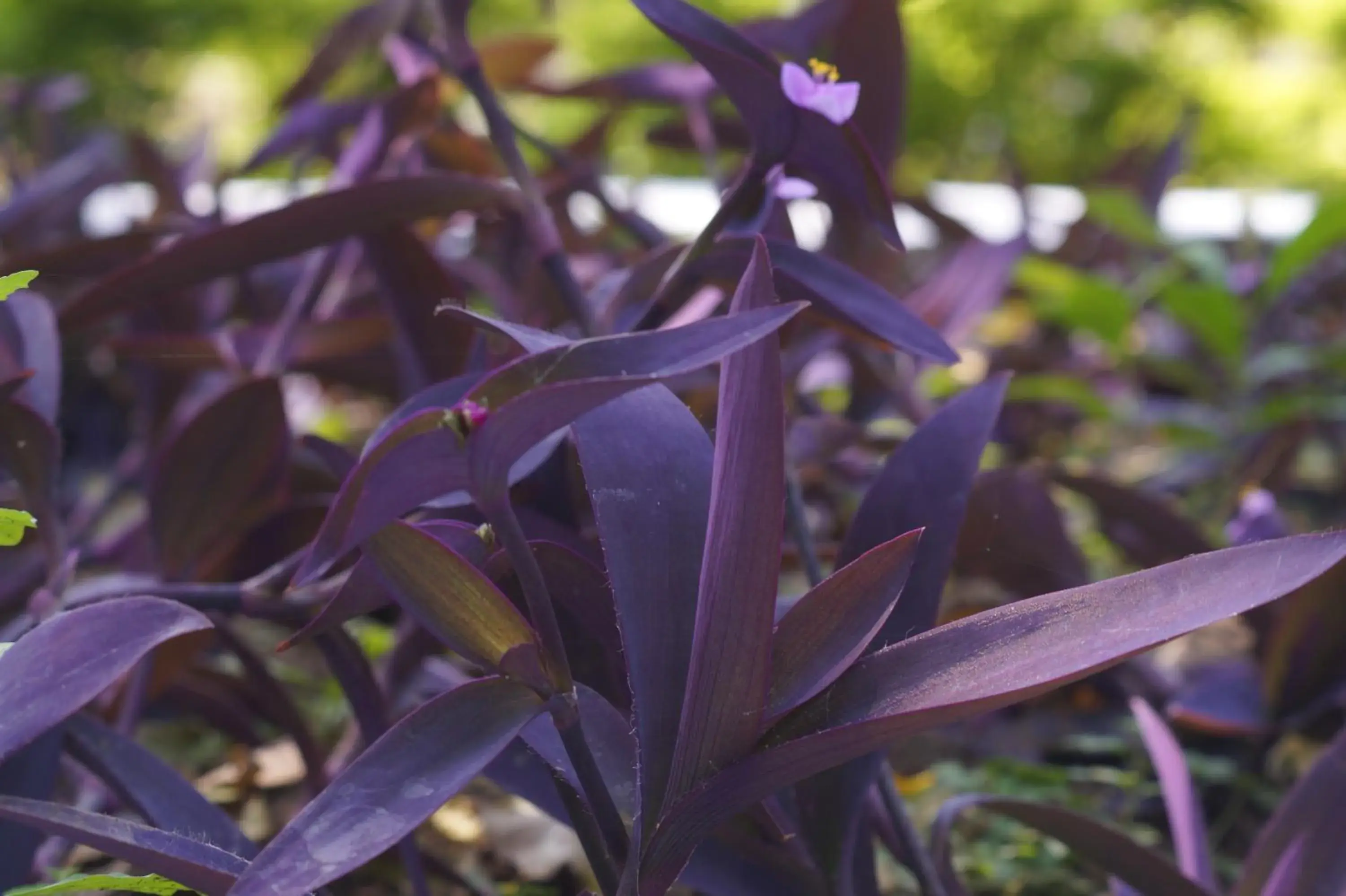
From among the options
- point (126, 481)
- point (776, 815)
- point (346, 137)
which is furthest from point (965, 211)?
point (776, 815)

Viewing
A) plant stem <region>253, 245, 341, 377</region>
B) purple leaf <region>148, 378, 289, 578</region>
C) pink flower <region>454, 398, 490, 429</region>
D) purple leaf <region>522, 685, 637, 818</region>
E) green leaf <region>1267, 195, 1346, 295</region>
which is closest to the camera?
pink flower <region>454, 398, 490, 429</region>

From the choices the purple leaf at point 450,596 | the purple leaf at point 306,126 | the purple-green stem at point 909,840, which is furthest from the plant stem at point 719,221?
the purple leaf at point 306,126

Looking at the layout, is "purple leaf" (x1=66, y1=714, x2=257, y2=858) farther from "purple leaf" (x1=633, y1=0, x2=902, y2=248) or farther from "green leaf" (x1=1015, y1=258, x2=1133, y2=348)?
"green leaf" (x1=1015, y1=258, x2=1133, y2=348)

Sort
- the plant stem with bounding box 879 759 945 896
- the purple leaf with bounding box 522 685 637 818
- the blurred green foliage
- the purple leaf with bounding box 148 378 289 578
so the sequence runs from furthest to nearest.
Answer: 1. the blurred green foliage
2. the purple leaf with bounding box 148 378 289 578
3. the plant stem with bounding box 879 759 945 896
4. the purple leaf with bounding box 522 685 637 818

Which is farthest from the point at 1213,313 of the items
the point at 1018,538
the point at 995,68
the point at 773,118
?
the point at 995,68

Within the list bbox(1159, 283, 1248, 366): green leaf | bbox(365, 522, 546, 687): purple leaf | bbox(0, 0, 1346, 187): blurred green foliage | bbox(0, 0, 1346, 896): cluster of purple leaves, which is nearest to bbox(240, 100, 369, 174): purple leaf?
bbox(0, 0, 1346, 896): cluster of purple leaves
